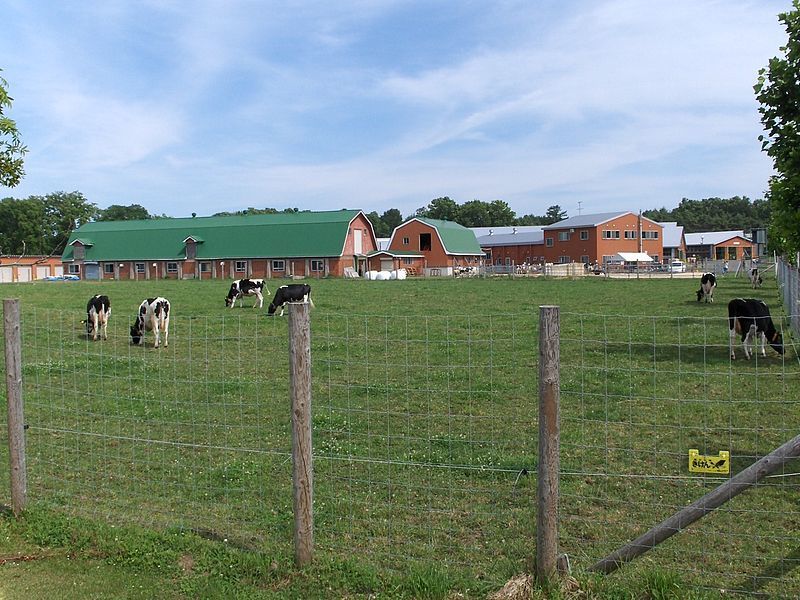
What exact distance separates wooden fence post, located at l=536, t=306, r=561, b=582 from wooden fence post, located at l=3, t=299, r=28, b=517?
4.35 metres

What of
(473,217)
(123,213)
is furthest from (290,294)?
(123,213)

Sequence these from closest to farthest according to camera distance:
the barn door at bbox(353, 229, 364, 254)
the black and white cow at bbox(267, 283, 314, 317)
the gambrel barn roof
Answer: the black and white cow at bbox(267, 283, 314, 317) → the barn door at bbox(353, 229, 364, 254) → the gambrel barn roof

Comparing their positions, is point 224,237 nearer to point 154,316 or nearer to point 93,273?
point 93,273

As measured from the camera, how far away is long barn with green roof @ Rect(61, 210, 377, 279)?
228 feet

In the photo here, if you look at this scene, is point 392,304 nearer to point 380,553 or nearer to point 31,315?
point 31,315

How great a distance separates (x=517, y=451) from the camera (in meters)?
7.61

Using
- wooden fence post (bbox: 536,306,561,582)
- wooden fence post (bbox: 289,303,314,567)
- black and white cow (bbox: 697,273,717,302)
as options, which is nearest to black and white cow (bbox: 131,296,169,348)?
wooden fence post (bbox: 289,303,314,567)

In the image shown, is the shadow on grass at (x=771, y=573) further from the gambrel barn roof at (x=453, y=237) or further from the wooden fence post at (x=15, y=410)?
the gambrel barn roof at (x=453, y=237)

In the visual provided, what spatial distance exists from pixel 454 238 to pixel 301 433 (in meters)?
76.2

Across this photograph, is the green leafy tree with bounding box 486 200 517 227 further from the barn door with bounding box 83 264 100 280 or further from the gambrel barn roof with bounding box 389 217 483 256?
the barn door with bounding box 83 264 100 280

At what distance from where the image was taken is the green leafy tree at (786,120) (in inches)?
415

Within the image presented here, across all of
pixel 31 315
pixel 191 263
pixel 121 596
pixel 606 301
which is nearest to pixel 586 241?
pixel 191 263

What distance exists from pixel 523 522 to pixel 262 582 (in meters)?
2.17

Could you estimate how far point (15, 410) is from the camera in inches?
238
